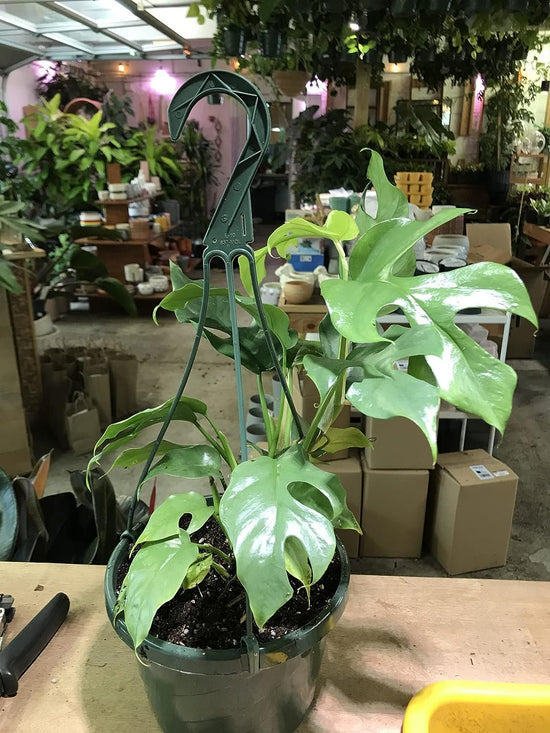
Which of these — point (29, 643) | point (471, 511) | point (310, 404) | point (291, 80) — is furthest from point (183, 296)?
point (291, 80)

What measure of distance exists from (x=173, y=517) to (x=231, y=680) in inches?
7.9

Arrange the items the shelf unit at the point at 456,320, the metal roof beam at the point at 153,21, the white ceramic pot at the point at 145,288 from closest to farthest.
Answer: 1. the shelf unit at the point at 456,320
2. the metal roof beam at the point at 153,21
3. the white ceramic pot at the point at 145,288

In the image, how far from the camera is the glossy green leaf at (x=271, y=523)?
0.55 m

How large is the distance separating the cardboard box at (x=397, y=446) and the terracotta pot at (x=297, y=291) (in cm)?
77

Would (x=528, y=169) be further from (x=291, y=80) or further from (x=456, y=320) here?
(x=456, y=320)

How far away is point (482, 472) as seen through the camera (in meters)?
2.08

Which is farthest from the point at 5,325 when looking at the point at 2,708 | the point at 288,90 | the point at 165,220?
the point at 165,220

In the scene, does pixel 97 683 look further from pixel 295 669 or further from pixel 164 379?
pixel 164 379

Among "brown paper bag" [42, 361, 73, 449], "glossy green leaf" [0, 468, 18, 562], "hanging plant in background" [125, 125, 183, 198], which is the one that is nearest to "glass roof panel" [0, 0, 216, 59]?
"hanging plant in background" [125, 125, 183, 198]

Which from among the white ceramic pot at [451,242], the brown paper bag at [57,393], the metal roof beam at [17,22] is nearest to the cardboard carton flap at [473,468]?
the white ceramic pot at [451,242]

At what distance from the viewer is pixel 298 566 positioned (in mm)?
645

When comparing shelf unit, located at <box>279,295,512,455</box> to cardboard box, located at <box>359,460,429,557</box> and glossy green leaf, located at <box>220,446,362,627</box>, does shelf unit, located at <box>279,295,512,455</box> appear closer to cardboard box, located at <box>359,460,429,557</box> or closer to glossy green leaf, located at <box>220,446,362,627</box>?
cardboard box, located at <box>359,460,429,557</box>

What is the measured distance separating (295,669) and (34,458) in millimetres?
2514

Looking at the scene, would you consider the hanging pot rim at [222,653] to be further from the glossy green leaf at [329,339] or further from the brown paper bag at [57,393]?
the brown paper bag at [57,393]
